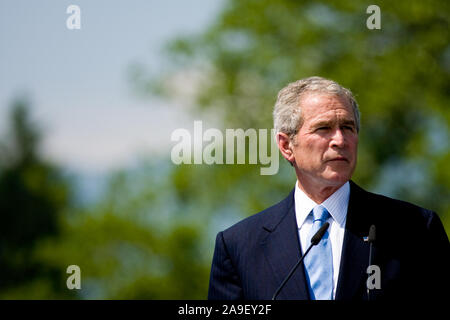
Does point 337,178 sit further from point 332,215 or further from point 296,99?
point 296,99

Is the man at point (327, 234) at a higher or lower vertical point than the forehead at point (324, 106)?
lower

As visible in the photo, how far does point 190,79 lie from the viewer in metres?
21.1

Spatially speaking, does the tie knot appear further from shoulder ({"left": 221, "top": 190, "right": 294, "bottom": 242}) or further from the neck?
shoulder ({"left": 221, "top": 190, "right": 294, "bottom": 242})

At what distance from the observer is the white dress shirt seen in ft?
10.8

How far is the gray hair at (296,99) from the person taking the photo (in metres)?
3.43

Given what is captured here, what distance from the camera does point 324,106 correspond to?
11.1 ft

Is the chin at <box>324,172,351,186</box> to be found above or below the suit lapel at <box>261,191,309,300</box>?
above

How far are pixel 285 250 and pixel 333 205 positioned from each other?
299mm

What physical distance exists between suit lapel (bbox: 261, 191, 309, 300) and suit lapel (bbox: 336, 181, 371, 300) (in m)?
0.17

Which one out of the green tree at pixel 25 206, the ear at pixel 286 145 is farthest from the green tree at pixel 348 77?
Result: the green tree at pixel 25 206

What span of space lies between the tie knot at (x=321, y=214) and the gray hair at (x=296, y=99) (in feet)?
1.20

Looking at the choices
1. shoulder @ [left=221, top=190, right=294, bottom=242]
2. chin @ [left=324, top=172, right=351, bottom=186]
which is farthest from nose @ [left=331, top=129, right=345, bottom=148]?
shoulder @ [left=221, top=190, right=294, bottom=242]

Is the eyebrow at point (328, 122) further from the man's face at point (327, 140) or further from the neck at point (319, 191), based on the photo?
the neck at point (319, 191)
